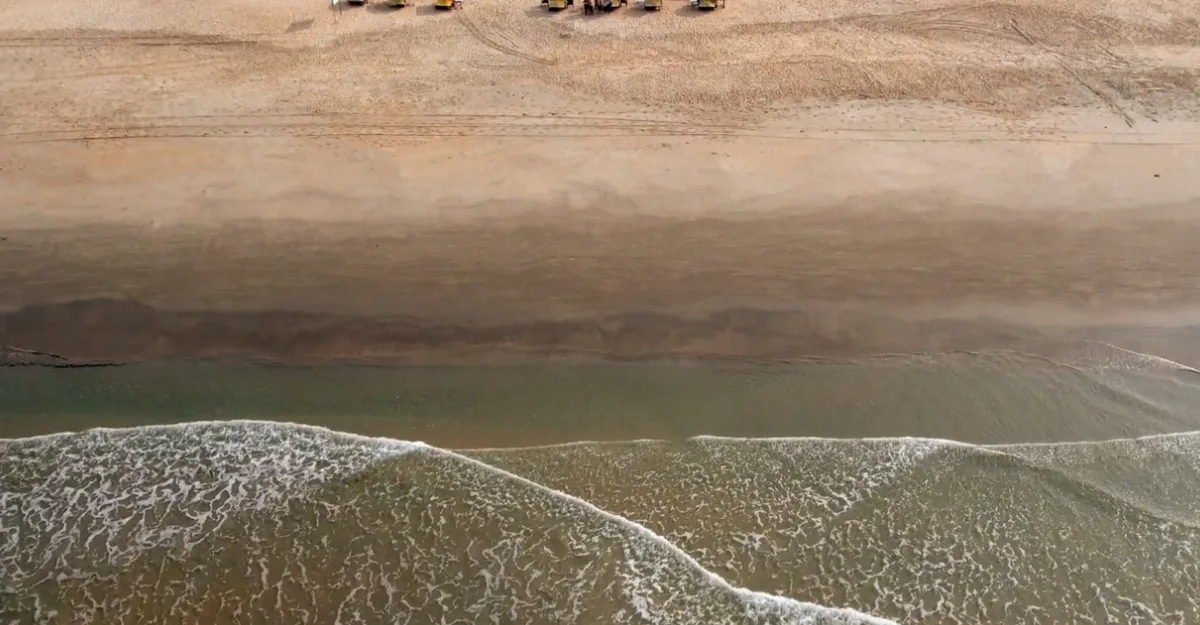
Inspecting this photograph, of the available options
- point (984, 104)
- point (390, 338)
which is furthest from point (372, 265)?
point (984, 104)

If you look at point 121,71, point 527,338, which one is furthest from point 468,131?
point 121,71

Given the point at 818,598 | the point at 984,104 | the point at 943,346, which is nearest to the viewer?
the point at 818,598

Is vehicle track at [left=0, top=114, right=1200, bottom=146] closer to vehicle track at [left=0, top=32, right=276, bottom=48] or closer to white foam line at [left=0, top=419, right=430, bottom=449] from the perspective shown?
vehicle track at [left=0, top=32, right=276, bottom=48]

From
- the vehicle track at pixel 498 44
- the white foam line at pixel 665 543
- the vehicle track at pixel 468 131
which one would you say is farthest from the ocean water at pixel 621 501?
the vehicle track at pixel 498 44

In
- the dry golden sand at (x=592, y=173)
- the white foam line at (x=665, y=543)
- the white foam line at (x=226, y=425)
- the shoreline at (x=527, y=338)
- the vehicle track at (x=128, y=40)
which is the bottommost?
the white foam line at (x=665, y=543)

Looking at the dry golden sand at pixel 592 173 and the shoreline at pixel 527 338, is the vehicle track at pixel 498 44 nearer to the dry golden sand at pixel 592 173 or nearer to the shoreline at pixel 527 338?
the dry golden sand at pixel 592 173

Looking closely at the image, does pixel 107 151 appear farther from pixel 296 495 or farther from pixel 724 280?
pixel 724 280
